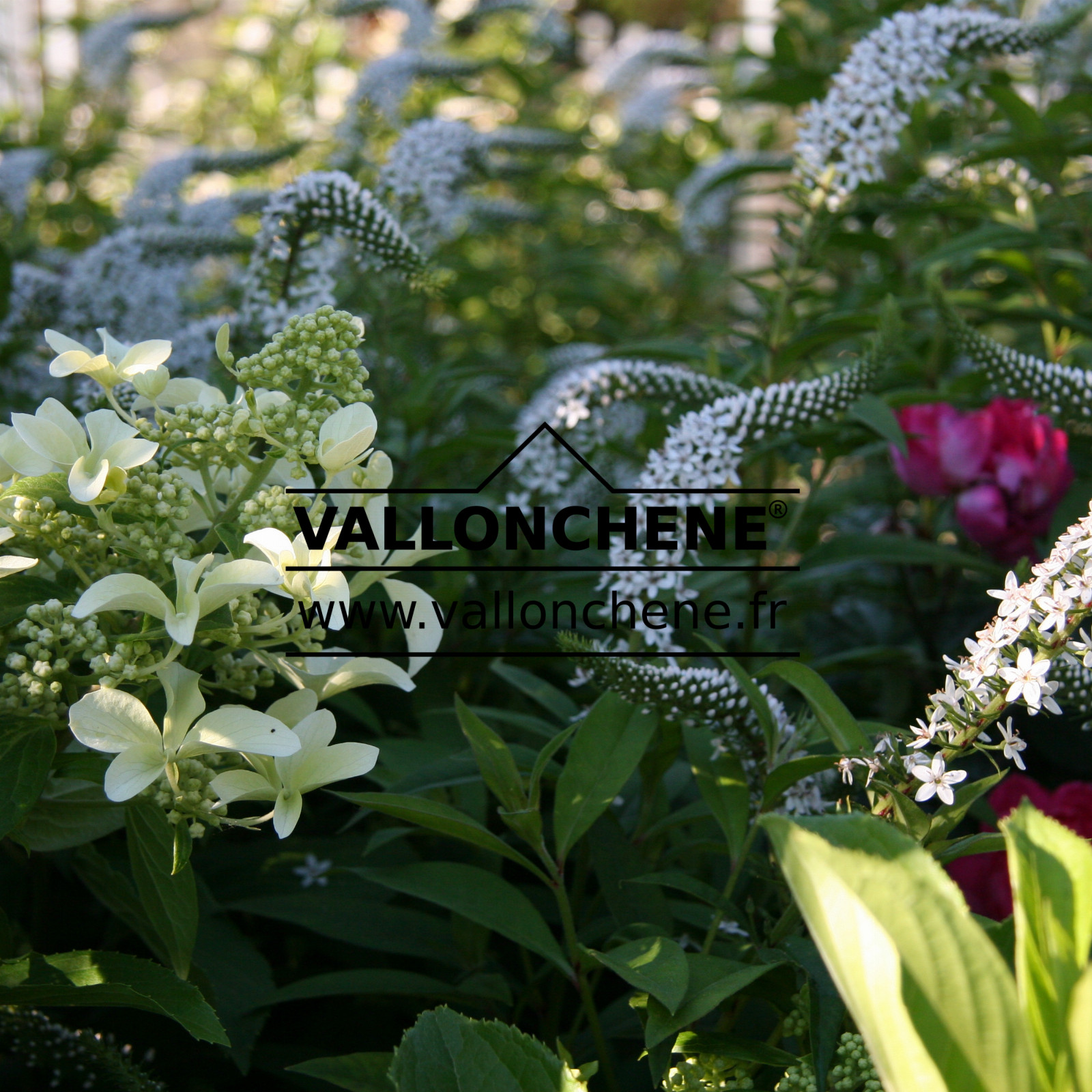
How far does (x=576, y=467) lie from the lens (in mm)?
1205

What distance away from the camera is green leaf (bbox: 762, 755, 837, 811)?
0.69 m

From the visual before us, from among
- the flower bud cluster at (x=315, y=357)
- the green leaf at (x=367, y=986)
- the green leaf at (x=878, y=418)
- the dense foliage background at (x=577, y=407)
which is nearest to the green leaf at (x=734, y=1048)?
the dense foliage background at (x=577, y=407)

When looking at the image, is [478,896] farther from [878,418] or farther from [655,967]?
[878,418]

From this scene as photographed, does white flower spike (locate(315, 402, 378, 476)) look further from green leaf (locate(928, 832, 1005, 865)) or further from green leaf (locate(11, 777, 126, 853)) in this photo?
green leaf (locate(928, 832, 1005, 865))

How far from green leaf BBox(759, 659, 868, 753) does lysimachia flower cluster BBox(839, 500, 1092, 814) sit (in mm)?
46

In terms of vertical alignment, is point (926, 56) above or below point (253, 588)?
above

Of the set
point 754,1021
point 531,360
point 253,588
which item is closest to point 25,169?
point 531,360

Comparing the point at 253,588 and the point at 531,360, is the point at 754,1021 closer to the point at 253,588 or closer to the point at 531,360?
the point at 253,588

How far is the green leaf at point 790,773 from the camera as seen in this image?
27.1 inches

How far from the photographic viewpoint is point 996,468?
120 centimetres

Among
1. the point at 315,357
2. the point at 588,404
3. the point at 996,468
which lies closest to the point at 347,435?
the point at 315,357

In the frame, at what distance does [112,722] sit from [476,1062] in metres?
0.29

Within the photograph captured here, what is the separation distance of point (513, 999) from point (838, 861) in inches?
23.3

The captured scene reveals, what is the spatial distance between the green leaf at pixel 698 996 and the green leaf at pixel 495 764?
0.53ft
